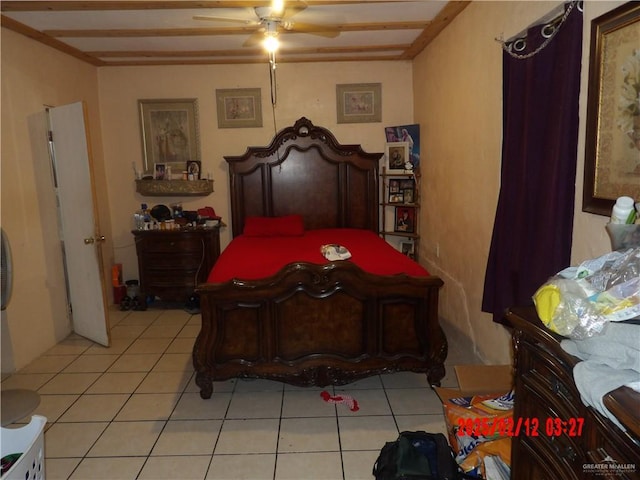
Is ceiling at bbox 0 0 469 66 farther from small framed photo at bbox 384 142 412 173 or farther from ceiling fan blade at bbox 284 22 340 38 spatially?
small framed photo at bbox 384 142 412 173

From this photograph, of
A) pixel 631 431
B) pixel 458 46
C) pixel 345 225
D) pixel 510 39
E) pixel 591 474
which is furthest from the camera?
pixel 345 225

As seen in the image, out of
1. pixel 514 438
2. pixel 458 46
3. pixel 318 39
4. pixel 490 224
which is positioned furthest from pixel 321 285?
pixel 318 39

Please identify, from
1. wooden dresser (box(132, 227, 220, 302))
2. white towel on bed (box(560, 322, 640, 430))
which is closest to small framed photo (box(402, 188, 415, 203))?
wooden dresser (box(132, 227, 220, 302))

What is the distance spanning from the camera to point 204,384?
2707 mm

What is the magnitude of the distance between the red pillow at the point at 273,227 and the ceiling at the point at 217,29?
1.57 m

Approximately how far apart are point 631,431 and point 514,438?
0.63 m

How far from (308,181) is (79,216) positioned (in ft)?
6.80

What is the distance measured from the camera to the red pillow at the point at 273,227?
4148 mm

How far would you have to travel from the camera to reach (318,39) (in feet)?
12.5

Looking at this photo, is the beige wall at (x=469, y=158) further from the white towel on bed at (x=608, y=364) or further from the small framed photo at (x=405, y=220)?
the white towel on bed at (x=608, y=364)

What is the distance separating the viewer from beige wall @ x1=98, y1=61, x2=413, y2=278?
4559 millimetres

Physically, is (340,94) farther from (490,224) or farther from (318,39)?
(490,224)

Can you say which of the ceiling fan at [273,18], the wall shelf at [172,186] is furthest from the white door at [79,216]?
the ceiling fan at [273,18]

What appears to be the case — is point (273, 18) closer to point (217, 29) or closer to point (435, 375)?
point (217, 29)
